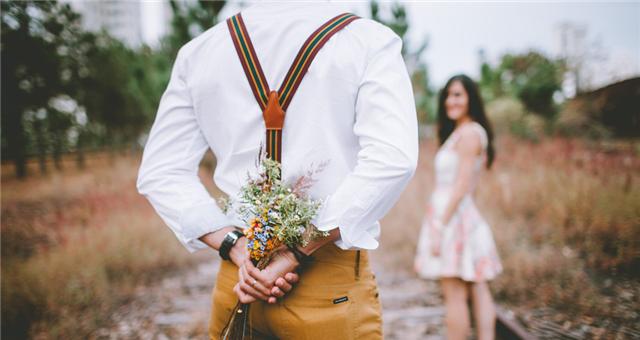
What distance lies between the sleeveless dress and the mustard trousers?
1.77 meters

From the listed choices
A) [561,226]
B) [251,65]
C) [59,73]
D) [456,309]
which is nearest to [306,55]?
[251,65]

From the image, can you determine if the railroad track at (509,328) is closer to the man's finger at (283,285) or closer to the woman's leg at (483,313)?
the woman's leg at (483,313)

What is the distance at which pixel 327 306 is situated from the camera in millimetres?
1208

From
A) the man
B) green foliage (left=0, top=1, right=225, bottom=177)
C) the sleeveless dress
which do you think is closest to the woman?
the sleeveless dress

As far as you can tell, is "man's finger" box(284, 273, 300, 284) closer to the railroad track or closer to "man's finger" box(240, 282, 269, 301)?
"man's finger" box(240, 282, 269, 301)

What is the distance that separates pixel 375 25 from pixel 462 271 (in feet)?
7.35

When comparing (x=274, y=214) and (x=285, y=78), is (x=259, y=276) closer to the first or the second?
(x=274, y=214)

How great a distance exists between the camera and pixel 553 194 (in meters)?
5.55

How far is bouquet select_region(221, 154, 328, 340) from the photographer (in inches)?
43.9

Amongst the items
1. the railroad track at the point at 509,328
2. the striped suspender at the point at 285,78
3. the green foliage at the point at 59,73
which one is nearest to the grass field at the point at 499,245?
the railroad track at the point at 509,328

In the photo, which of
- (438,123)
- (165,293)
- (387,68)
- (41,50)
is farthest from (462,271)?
(41,50)

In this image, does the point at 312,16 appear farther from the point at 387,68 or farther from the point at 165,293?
the point at 165,293

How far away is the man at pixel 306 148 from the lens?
1.13 m

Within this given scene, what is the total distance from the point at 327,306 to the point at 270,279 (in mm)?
221
